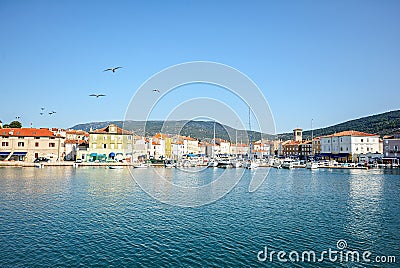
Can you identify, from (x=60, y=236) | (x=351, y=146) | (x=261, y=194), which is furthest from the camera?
(x=351, y=146)

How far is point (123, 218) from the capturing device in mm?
15805

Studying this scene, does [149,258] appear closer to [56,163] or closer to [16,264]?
[16,264]

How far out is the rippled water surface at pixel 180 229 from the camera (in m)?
10.8

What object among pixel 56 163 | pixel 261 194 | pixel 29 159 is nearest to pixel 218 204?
pixel 261 194

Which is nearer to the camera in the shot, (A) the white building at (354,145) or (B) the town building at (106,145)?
(B) the town building at (106,145)

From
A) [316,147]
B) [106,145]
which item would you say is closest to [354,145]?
[316,147]

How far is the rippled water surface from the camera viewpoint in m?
10.8

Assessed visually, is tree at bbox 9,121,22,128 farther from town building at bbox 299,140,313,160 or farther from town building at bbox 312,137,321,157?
town building at bbox 299,140,313,160

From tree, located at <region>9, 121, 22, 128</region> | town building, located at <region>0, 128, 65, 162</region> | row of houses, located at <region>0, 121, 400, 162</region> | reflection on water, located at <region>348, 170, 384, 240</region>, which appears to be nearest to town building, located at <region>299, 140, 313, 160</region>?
row of houses, located at <region>0, 121, 400, 162</region>

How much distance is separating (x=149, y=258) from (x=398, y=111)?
123 meters

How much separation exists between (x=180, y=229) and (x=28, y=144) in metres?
46.2

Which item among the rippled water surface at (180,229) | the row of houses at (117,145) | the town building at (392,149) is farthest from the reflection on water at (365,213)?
the town building at (392,149)

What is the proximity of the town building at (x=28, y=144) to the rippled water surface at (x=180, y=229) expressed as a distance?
33.6 meters

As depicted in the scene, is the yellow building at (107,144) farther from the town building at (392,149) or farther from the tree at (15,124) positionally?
the town building at (392,149)
